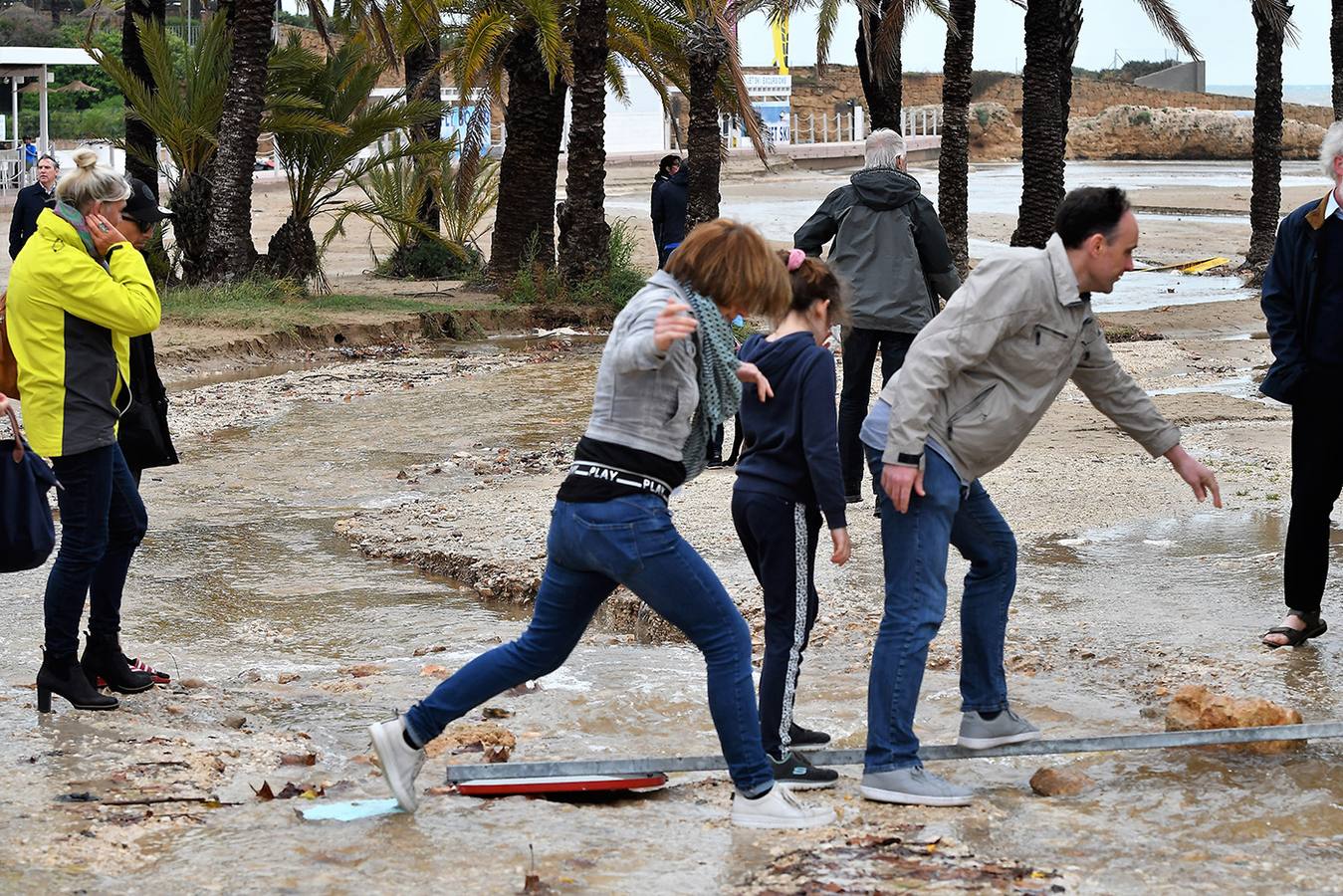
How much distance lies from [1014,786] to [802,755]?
60 centimetres

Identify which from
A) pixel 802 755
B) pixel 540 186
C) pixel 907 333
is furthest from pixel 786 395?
pixel 540 186

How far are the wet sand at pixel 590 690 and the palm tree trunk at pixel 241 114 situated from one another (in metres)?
7.70

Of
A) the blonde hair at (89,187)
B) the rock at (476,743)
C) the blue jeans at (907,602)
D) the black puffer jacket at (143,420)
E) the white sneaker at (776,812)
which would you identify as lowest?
the rock at (476,743)

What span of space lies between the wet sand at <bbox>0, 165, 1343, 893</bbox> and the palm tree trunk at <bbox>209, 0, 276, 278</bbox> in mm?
7698

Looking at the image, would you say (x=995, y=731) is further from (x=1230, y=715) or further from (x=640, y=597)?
(x=640, y=597)

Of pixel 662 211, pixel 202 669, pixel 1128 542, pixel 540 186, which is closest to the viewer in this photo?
pixel 202 669

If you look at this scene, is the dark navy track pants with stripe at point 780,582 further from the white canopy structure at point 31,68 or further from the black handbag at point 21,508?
the white canopy structure at point 31,68

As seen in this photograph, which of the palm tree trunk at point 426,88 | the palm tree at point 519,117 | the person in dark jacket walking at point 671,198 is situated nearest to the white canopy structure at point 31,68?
the palm tree trunk at point 426,88

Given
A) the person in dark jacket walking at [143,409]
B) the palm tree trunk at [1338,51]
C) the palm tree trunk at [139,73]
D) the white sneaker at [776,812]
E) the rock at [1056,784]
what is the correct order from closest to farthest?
the white sneaker at [776,812] < the rock at [1056,784] < the person in dark jacket walking at [143,409] < the palm tree trunk at [139,73] < the palm tree trunk at [1338,51]

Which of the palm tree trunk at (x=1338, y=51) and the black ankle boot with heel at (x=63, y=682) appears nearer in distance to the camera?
the black ankle boot with heel at (x=63, y=682)

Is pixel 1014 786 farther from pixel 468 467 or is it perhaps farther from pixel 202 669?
pixel 468 467

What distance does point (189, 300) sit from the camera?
1736cm

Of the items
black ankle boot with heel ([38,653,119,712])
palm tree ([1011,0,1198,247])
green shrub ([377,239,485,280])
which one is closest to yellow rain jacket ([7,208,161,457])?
black ankle boot with heel ([38,653,119,712])

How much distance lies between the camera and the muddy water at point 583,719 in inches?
154
